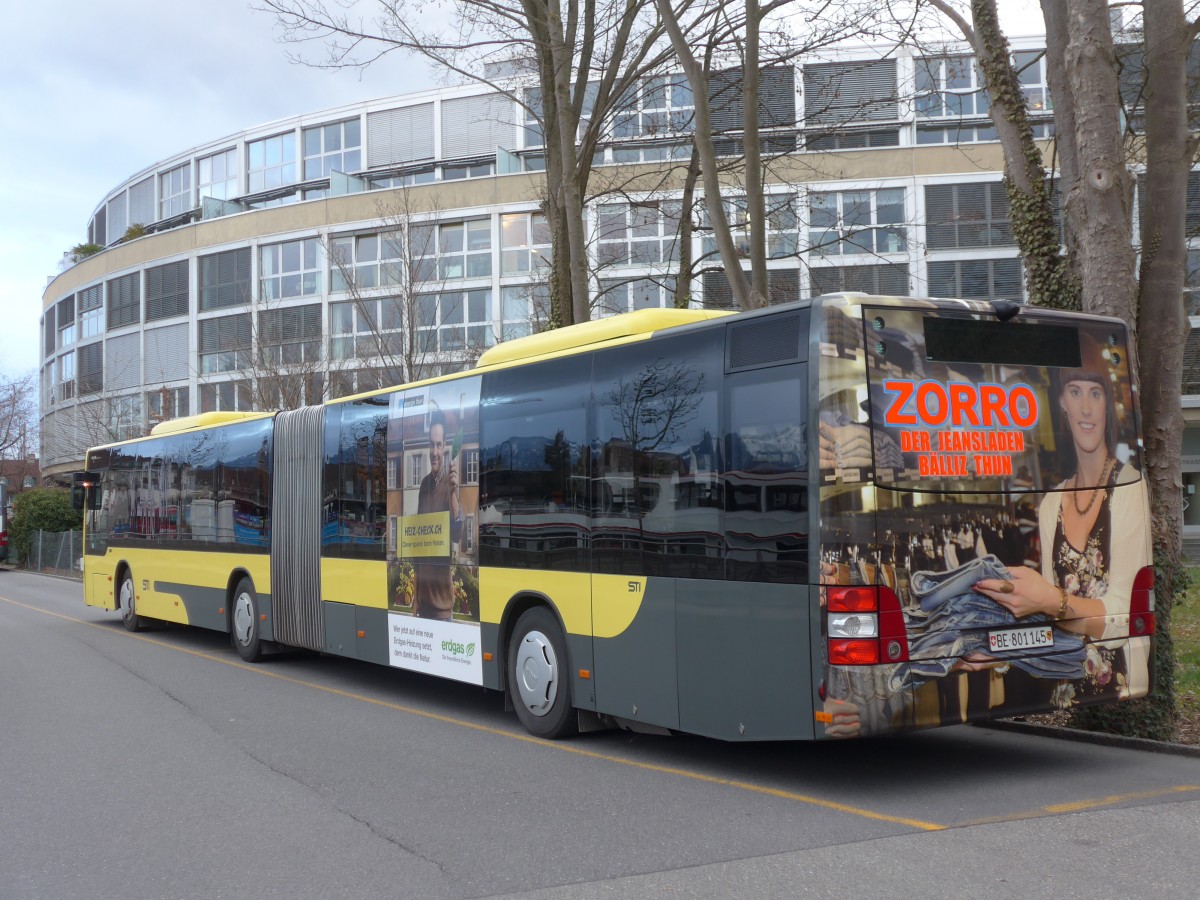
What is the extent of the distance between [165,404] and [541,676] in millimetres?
31157

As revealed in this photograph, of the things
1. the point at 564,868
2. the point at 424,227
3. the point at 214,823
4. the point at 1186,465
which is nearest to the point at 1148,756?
the point at 564,868

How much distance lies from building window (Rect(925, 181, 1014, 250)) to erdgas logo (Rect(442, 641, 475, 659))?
3034 cm

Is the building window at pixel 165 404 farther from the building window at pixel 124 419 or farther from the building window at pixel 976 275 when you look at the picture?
the building window at pixel 976 275

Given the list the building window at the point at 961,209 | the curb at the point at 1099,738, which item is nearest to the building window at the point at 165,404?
the building window at the point at 961,209

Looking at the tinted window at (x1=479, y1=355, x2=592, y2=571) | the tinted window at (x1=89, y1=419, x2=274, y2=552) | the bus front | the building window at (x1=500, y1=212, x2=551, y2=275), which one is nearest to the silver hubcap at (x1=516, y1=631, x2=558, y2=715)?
the tinted window at (x1=479, y1=355, x2=592, y2=571)

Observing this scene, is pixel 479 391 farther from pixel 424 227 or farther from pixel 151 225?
pixel 151 225

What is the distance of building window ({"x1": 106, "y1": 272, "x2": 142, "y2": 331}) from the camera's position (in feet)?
172

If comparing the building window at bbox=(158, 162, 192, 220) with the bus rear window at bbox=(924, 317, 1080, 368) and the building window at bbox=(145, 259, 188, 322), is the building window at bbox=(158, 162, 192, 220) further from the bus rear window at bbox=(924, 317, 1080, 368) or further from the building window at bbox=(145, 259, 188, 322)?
the bus rear window at bbox=(924, 317, 1080, 368)

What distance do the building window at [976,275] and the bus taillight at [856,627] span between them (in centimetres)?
3338

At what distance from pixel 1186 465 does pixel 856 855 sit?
42917 millimetres

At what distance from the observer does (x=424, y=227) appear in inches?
1121

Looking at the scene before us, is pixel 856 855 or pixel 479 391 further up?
pixel 479 391

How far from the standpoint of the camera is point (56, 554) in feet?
155

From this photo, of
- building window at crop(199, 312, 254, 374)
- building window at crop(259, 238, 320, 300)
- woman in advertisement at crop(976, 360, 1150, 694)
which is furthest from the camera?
building window at crop(199, 312, 254, 374)
